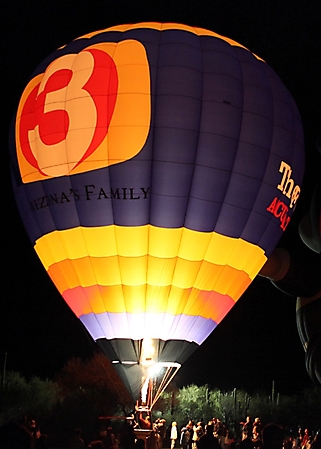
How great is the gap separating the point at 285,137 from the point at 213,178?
3.96 feet

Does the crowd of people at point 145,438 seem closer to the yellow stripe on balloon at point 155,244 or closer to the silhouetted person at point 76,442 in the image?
the silhouetted person at point 76,442

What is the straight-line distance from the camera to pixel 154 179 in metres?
9.44

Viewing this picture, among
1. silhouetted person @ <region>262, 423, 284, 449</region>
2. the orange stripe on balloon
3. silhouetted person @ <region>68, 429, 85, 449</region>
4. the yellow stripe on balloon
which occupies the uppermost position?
the yellow stripe on balloon

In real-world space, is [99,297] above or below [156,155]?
below

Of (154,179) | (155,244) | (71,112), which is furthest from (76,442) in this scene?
(71,112)

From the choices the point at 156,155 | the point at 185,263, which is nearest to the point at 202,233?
the point at 185,263

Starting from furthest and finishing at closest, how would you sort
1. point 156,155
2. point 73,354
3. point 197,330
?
point 73,354, point 197,330, point 156,155

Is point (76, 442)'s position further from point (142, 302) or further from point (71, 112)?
point (71, 112)

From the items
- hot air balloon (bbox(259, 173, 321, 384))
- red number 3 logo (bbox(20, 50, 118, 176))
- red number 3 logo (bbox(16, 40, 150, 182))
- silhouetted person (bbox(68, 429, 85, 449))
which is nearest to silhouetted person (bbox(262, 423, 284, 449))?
silhouetted person (bbox(68, 429, 85, 449))

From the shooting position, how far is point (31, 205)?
1012 cm

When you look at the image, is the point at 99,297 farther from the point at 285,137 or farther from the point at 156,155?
the point at 285,137

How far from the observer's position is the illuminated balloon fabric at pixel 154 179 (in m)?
9.45

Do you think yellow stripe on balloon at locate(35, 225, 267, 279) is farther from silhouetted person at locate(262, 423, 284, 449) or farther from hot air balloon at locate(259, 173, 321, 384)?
silhouetted person at locate(262, 423, 284, 449)

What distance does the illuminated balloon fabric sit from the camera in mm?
9445
